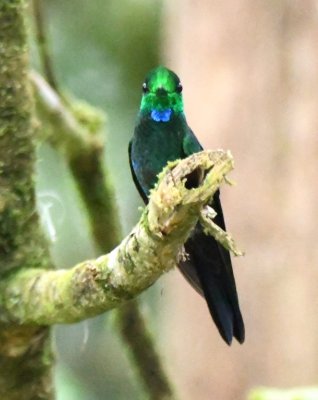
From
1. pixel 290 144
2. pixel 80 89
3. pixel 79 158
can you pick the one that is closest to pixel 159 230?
pixel 79 158

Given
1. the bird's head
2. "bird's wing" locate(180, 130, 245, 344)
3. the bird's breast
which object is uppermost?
the bird's head

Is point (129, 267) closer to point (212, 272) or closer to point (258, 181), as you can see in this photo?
point (212, 272)

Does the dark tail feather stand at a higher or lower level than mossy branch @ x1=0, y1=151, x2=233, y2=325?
lower

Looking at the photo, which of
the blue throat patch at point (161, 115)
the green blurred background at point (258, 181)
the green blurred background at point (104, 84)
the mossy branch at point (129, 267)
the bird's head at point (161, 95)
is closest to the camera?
the mossy branch at point (129, 267)

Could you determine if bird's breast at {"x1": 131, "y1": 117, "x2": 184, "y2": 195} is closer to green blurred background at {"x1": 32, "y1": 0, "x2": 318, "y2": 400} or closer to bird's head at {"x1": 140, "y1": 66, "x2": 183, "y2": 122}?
bird's head at {"x1": 140, "y1": 66, "x2": 183, "y2": 122}

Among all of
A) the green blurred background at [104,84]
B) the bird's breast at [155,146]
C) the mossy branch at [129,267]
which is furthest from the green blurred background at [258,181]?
the green blurred background at [104,84]

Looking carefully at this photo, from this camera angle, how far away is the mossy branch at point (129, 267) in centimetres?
144

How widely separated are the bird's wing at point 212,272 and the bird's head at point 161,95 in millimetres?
77

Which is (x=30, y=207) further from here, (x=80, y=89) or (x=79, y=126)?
(x=80, y=89)

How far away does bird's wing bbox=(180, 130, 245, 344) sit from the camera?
2.12 meters

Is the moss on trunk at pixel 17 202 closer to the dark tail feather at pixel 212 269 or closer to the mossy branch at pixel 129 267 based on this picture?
the mossy branch at pixel 129 267

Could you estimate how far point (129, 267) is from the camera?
5.26ft

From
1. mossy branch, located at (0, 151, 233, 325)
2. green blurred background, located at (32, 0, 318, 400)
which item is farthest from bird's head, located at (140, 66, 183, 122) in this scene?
green blurred background, located at (32, 0, 318, 400)

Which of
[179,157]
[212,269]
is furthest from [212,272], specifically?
[179,157]
